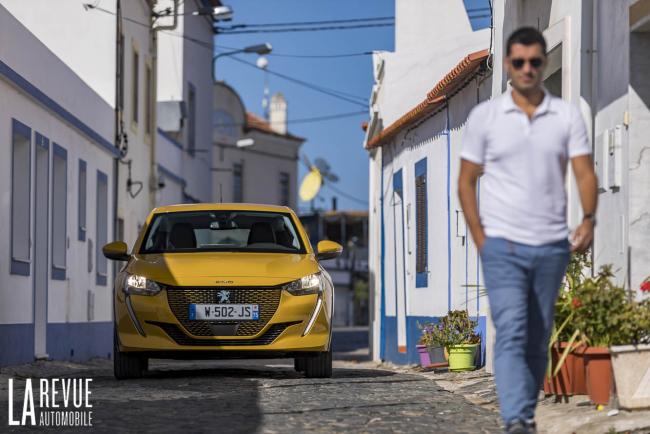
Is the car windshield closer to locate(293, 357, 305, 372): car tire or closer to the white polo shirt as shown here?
locate(293, 357, 305, 372): car tire

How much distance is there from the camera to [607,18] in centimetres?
1135

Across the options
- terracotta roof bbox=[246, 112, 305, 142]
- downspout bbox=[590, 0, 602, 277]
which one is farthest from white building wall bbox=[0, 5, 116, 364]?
terracotta roof bbox=[246, 112, 305, 142]

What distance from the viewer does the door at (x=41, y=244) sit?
19.2m

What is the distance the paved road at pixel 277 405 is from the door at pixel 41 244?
552 cm

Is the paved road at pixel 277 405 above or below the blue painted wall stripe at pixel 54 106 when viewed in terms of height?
below

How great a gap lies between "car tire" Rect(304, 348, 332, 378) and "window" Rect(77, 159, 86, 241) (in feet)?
33.2

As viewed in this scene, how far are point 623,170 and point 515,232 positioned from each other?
13.5 ft

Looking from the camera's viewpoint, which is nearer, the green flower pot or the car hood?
the car hood

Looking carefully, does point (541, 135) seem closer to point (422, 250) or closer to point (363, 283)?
point (422, 250)

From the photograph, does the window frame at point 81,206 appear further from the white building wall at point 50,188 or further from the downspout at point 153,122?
the downspout at point 153,122

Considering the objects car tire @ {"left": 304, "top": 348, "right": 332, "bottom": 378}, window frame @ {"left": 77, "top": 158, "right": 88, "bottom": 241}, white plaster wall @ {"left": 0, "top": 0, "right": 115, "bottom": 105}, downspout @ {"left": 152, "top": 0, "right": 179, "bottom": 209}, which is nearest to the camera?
car tire @ {"left": 304, "top": 348, "right": 332, "bottom": 378}

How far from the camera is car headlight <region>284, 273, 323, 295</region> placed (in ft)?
42.3

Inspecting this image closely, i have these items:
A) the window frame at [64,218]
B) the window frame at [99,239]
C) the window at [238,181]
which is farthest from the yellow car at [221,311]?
the window at [238,181]

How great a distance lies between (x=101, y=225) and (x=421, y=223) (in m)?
6.69
